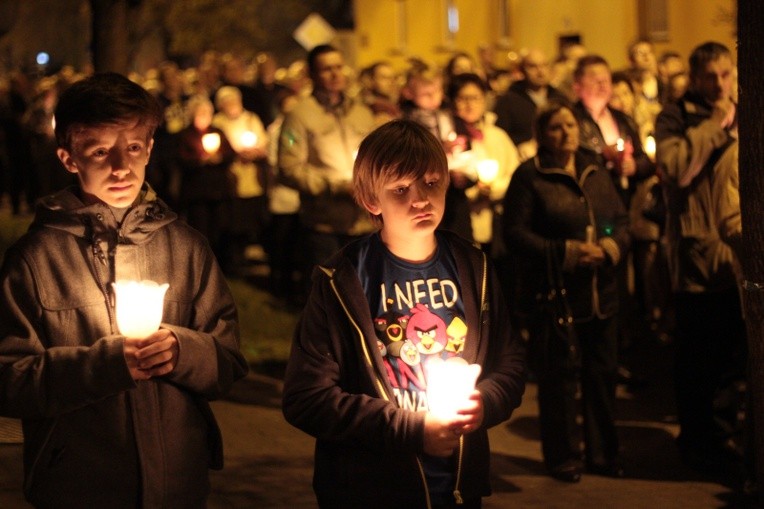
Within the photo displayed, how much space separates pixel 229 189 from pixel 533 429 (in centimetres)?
665

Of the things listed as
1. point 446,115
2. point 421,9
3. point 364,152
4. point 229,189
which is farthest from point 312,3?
point 364,152

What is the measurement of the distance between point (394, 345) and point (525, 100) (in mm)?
9944

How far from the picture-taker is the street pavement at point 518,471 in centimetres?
717

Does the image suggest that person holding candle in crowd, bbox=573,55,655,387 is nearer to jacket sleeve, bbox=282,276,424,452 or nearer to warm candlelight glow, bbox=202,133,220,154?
warm candlelight glow, bbox=202,133,220,154

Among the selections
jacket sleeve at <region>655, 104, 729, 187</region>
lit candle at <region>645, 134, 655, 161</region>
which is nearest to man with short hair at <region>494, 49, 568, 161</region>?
lit candle at <region>645, 134, 655, 161</region>

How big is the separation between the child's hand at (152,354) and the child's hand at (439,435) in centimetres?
78

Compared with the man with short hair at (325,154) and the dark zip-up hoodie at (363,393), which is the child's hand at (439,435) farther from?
the man with short hair at (325,154)

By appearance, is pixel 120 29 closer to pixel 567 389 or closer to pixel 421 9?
pixel 567 389

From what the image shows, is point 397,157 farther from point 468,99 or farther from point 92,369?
point 468,99

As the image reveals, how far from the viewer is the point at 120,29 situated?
13.5 meters

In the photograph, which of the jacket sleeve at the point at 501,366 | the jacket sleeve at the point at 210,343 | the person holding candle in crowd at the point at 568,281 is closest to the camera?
the jacket sleeve at the point at 210,343

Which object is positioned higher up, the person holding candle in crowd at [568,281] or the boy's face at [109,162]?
the boy's face at [109,162]

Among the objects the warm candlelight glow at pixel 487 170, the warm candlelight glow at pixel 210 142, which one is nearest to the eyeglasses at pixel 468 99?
the warm candlelight glow at pixel 487 170

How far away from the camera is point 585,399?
7.78 metres
